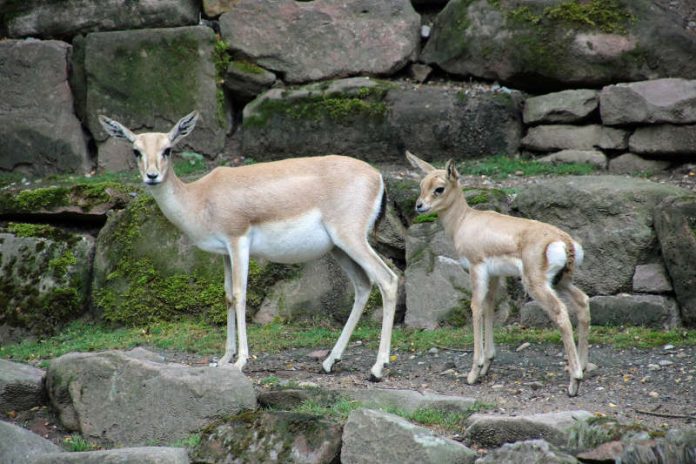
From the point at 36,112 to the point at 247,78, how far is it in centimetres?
265

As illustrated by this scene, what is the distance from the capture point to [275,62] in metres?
12.4

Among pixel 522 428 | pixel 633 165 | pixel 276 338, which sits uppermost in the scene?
pixel 522 428

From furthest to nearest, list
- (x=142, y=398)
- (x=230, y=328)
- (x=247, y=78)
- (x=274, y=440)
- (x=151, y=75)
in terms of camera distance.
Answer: (x=247, y=78) → (x=151, y=75) → (x=230, y=328) → (x=142, y=398) → (x=274, y=440)

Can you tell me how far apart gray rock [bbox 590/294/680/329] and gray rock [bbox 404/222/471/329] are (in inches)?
50.2

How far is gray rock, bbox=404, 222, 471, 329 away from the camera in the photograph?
32.2 feet

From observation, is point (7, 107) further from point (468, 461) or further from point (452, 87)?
point (468, 461)

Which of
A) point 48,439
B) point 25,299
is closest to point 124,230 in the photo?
point 25,299

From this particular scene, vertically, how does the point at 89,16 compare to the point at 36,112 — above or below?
above

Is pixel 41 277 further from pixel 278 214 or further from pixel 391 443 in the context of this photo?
pixel 391 443

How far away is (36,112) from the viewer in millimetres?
12359

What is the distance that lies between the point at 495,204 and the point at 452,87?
267 centimetres

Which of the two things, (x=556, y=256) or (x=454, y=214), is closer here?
(x=556, y=256)

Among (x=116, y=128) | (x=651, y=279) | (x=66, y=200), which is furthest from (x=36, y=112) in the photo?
(x=651, y=279)

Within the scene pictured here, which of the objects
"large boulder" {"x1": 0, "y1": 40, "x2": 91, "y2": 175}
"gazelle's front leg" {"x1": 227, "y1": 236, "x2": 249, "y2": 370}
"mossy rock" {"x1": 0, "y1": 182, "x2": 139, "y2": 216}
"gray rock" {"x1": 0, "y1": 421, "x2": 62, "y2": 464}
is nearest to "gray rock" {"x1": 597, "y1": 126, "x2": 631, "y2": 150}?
"gazelle's front leg" {"x1": 227, "y1": 236, "x2": 249, "y2": 370}
